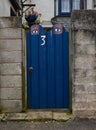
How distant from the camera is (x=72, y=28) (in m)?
7.54

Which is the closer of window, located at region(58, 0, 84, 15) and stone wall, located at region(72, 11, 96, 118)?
stone wall, located at region(72, 11, 96, 118)

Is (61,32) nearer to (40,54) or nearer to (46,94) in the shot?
(40,54)

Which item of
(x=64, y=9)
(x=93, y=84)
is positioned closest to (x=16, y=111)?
(x=93, y=84)

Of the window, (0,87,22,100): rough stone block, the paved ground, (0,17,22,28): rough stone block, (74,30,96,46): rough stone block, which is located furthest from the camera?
the window

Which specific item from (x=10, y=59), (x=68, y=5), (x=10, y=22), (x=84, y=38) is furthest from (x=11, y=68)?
(x=68, y=5)

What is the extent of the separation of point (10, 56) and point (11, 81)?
0.61m

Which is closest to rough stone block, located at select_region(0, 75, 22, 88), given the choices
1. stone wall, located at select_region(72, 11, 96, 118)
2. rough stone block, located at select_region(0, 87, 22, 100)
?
rough stone block, located at select_region(0, 87, 22, 100)

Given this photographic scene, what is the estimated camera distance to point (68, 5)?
23328mm

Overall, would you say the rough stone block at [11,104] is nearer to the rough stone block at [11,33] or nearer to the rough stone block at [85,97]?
the rough stone block at [85,97]

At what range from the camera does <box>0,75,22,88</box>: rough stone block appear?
7758 millimetres

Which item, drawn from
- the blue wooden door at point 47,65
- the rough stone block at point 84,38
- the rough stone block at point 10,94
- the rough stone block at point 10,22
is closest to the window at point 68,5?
the blue wooden door at point 47,65

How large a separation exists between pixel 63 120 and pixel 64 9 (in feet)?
54.8

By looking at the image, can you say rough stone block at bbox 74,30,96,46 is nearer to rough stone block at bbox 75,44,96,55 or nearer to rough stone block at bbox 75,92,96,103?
rough stone block at bbox 75,44,96,55

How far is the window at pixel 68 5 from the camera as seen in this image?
22.9 meters
